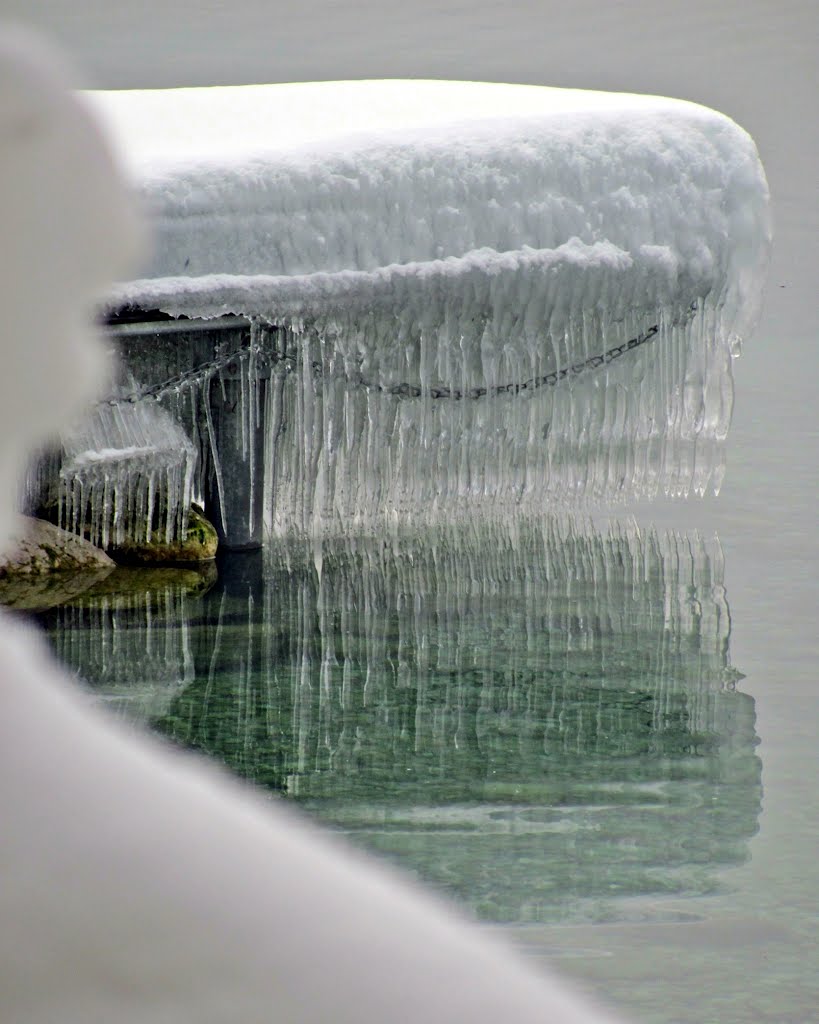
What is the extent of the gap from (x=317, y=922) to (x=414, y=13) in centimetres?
1616

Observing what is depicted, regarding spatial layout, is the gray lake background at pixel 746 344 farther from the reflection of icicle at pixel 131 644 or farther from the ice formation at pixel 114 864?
the reflection of icicle at pixel 131 644

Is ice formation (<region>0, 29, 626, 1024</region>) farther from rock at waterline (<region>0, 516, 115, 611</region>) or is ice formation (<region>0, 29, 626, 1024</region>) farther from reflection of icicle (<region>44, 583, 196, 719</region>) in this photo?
rock at waterline (<region>0, 516, 115, 611</region>)

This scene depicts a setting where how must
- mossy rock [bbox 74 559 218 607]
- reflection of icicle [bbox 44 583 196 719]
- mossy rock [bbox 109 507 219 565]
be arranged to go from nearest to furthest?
reflection of icicle [bbox 44 583 196 719] → mossy rock [bbox 74 559 218 607] → mossy rock [bbox 109 507 219 565]

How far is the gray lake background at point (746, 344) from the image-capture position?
5.55 ft

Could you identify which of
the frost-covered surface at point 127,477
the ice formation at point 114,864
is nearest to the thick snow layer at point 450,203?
the frost-covered surface at point 127,477

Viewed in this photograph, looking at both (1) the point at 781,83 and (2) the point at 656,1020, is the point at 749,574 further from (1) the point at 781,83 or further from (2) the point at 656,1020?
(1) the point at 781,83

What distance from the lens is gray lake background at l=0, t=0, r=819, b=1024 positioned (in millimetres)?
1691

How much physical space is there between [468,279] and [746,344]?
471 centimetres

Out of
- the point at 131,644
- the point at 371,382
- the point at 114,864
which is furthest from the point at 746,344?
the point at 114,864

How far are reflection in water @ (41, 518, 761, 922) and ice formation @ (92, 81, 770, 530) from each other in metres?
0.28

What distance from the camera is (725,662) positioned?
118 inches

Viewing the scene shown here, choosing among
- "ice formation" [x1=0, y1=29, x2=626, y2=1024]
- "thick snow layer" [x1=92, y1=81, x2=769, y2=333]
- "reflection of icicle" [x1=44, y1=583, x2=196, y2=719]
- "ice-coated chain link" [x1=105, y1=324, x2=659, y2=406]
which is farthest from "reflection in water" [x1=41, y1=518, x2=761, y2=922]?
"ice formation" [x1=0, y1=29, x2=626, y2=1024]

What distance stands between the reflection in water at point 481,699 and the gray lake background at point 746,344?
74mm

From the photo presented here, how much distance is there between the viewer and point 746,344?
8.00 m
